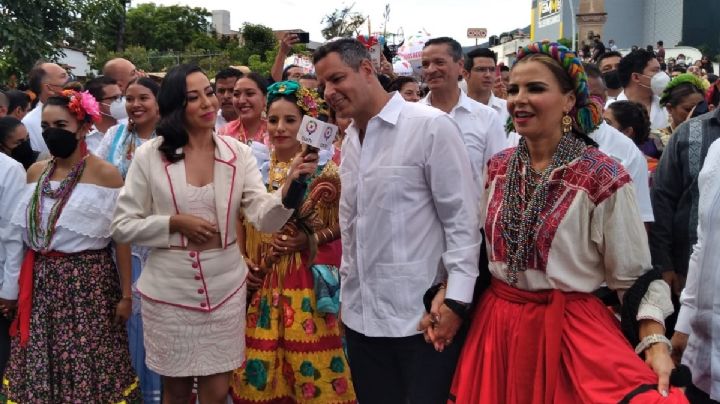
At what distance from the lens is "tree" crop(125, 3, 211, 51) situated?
59438 mm

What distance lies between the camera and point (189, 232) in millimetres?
3473

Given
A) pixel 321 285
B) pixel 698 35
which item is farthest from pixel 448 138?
pixel 698 35

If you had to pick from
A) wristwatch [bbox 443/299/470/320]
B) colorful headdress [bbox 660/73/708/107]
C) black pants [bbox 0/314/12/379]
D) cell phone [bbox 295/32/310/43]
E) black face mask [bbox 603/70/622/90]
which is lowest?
black pants [bbox 0/314/12/379]

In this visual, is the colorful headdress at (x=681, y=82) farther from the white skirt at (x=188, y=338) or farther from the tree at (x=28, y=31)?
the tree at (x=28, y=31)

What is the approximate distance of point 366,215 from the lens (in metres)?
3.09

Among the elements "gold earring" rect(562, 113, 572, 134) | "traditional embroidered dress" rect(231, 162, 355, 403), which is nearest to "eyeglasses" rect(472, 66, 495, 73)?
"traditional embroidered dress" rect(231, 162, 355, 403)

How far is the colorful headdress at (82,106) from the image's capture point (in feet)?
13.3

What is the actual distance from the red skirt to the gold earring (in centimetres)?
62

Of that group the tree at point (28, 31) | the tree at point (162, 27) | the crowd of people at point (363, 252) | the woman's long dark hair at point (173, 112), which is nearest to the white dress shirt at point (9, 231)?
the crowd of people at point (363, 252)

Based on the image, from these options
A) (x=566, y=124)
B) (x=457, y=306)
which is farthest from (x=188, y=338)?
(x=566, y=124)

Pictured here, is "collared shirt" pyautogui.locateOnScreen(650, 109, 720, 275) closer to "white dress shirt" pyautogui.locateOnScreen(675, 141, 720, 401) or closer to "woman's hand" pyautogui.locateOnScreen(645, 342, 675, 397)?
"white dress shirt" pyautogui.locateOnScreen(675, 141, 720, 401)

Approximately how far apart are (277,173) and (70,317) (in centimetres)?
144

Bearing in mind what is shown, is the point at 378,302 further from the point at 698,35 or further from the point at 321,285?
the point at 698,35

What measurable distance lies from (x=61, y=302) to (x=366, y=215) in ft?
6.59
